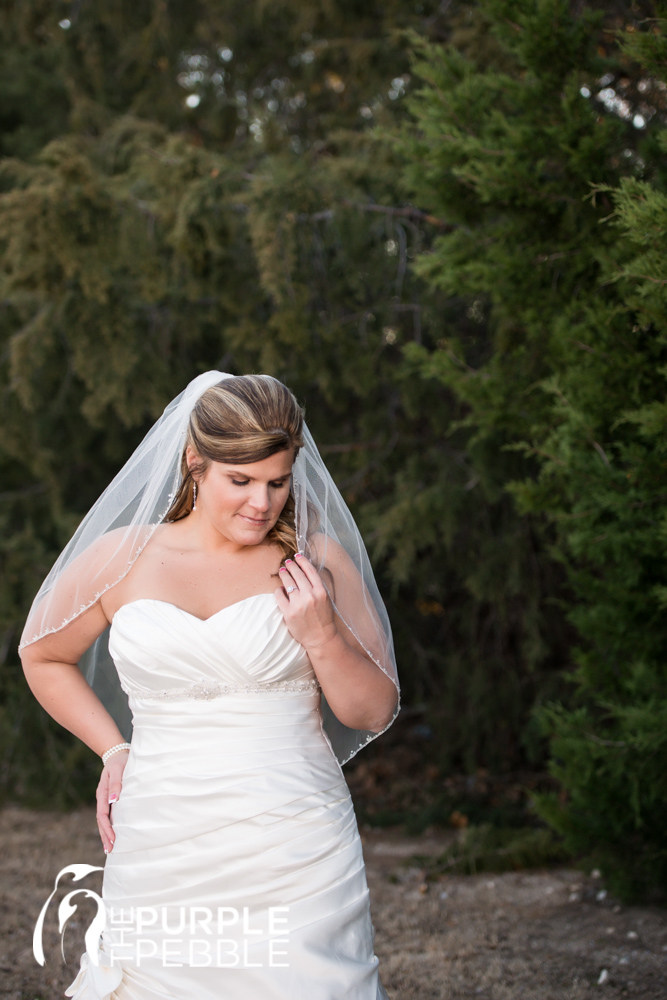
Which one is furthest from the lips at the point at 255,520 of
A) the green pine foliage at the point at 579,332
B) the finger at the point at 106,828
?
the green pine foliage at the point at 579,332

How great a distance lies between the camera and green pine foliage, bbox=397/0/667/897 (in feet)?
10.9

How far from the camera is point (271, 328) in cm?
520

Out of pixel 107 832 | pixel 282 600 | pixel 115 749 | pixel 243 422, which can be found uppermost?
pixel 243 422

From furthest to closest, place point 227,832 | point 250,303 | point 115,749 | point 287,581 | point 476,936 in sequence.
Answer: point 250,303 → point 476,936 → point 115,749 → point 287,581 → point 227,832

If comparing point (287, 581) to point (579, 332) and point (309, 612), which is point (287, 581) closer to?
point (309, 612)

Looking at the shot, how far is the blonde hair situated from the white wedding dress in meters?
0.42

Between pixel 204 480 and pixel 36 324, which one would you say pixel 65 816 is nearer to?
pixel 36 324

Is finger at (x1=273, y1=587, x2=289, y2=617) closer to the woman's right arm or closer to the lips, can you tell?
the lips

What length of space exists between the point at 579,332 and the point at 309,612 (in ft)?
6.14

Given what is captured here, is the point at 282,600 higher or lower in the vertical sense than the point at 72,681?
higher

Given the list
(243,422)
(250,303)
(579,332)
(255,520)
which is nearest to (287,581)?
(255,520)

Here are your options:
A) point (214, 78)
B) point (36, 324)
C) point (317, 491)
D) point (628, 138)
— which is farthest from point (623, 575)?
point (214, 78)

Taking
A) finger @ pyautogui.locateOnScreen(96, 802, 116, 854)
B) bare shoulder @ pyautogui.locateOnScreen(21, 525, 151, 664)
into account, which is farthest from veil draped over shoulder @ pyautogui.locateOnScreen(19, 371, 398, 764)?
finger @ pyautogui.locateOnScreen(96, 802, 116, 854)

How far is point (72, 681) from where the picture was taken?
2.62 m
